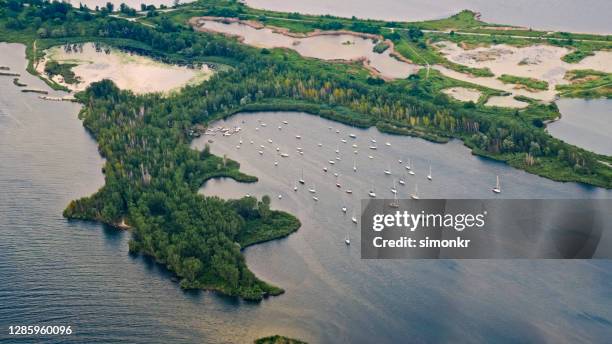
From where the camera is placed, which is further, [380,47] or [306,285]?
[380,47]

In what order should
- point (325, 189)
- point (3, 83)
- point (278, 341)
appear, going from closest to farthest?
1. point (278, 341)
2. point (325, 189)
3. point (3, 83)

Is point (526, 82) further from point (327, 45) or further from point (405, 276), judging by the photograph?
point (405, 276)

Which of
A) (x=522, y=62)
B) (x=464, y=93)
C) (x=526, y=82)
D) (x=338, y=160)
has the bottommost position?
(x=338, y=160)

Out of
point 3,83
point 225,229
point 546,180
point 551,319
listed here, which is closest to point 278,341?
point 225,229

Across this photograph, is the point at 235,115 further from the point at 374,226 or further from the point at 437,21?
the point at 437,21

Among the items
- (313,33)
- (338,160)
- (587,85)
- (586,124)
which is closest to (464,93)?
(587,85)

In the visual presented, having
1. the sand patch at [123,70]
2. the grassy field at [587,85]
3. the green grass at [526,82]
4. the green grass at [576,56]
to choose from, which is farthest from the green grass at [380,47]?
the grassy field at [587,85]
